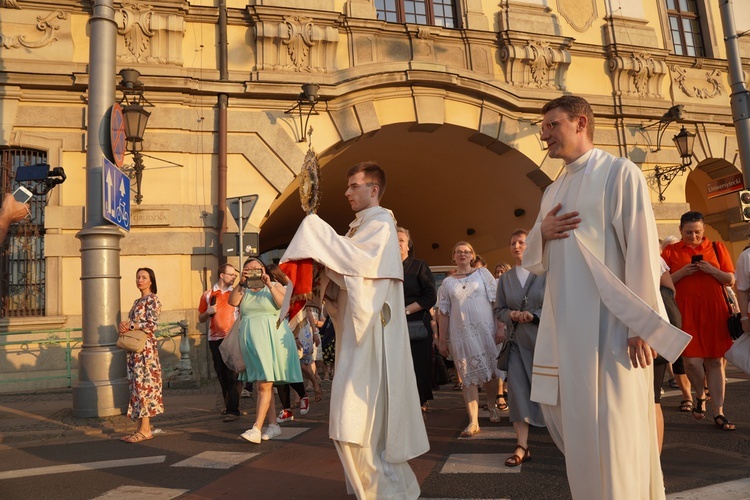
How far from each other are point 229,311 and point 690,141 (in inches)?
422

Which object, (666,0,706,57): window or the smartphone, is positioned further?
(666,0,706,57): window

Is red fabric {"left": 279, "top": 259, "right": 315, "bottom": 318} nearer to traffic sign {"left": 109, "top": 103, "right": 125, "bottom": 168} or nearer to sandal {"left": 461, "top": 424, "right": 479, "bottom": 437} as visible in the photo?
sandal {"left": 461, "top": 424, "right": 479, "bottom": 437}

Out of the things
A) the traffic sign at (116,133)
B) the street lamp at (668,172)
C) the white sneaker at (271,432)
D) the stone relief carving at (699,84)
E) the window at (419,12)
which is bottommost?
the white sneaker at (271,432)

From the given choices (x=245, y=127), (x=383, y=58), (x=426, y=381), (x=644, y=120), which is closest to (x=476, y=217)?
(x=644, y=120)

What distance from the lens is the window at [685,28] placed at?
15758mm

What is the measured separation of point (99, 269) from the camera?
7.94m

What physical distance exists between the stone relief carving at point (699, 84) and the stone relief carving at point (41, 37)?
13.2 meters

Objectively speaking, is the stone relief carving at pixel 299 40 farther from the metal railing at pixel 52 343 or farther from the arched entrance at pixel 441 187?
the metal railing at pixel 52 343

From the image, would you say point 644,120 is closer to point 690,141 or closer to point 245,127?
point 690,141

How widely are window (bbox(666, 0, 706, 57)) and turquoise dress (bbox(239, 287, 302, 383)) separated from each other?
528 inches

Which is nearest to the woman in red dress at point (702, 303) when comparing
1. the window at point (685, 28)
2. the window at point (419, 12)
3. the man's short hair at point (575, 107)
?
the man's short hair at point (575, 107)

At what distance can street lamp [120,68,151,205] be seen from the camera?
1002 centimetres

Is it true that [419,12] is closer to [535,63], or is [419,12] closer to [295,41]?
[535,63]

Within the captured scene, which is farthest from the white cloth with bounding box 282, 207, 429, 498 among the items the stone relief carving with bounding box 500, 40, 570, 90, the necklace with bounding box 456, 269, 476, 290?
the stone relief carving with bounding box 500, 40, 570, 90
